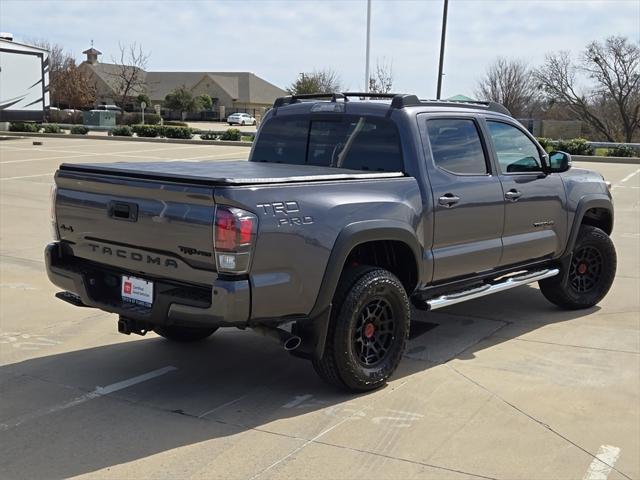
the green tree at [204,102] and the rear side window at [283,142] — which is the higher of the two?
the green tree at [204,102]

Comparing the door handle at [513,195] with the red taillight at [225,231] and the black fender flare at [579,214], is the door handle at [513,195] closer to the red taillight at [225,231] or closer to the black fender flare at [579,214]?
the black fender flare at [579,214]

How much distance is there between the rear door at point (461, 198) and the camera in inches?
207

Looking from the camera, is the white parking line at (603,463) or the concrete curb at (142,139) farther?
the concrete curb at (142,139)

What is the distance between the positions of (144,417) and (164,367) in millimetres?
970

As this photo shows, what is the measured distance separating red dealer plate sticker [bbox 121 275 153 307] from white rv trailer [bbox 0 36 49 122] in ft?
119

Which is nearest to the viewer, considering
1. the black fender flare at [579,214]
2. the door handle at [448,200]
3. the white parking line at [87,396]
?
the white parking line at [87,396]

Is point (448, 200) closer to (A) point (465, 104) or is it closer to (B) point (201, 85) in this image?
(A) point (465, 104)

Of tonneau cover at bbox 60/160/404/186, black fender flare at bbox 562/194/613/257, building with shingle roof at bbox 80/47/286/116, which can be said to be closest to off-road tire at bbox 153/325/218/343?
tonneau cover at bbox 60/160/404/186

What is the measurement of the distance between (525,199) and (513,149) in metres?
0.46

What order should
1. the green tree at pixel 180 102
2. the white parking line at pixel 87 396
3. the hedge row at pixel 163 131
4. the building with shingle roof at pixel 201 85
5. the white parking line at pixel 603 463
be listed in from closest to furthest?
the white parking line at pixel 603 463 → the white parking line at pixel 87 396 → the hedge row at pixel 163 131 → the green tree at pixel 180 102 → the building with shingle roof at pixel 201 85

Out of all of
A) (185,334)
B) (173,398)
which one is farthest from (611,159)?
(173,398)

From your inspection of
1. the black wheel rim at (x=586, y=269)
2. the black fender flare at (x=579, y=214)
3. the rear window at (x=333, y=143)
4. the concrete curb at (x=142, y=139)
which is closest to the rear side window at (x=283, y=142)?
the rear window at (x=333, y=143)

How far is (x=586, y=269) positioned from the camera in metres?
7.09

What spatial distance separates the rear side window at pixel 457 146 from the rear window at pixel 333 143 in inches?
13.6
